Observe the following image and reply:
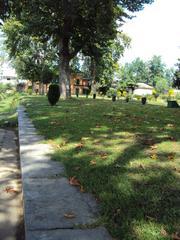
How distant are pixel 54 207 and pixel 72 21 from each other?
34.2 metres

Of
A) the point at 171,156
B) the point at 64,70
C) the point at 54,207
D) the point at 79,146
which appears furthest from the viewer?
the point at 64,70

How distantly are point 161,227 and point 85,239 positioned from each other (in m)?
0.76

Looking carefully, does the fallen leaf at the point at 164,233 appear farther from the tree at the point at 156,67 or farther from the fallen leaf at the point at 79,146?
the tree at the point at 156,67

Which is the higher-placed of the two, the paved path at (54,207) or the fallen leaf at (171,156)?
the fallen leaf at (171,156)

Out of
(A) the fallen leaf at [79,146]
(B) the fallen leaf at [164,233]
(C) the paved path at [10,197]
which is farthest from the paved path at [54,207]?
(A) the fallen leaf at [79,146]

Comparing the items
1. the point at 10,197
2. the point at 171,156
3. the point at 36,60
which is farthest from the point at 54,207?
the point at 36,60

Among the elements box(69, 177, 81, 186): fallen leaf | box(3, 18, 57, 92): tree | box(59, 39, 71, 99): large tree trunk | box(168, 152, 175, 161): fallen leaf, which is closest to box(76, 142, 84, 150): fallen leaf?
box(168, 152, 175, 161): fallen leaf

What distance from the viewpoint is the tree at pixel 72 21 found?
106 ft

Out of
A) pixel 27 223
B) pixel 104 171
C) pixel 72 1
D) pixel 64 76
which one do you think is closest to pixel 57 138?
pixel 104 171

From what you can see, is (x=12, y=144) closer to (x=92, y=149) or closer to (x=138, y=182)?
(x=92, y=149)

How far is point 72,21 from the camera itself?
36656 mm

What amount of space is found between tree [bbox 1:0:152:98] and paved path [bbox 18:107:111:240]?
25.6m

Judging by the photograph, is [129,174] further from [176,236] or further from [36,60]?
[36,60]

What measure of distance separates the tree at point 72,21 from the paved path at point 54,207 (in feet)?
84.1
